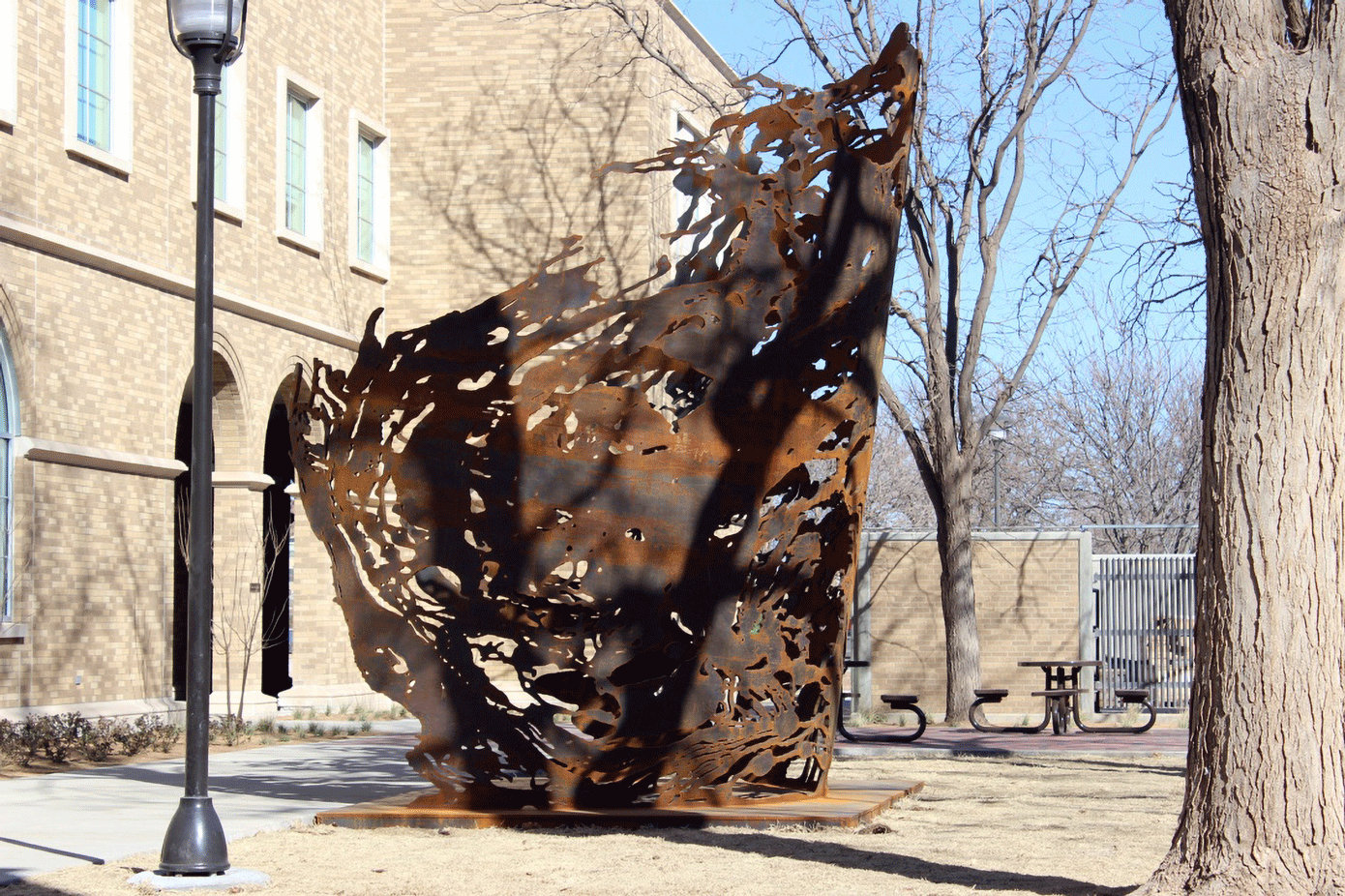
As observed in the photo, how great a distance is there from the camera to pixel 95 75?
55.7 ft

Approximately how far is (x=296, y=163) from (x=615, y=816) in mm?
14521

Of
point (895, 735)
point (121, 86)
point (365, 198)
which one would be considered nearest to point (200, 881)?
point (895, 735)

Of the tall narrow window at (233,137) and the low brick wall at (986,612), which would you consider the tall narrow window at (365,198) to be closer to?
the tall narrow window at (233,137)

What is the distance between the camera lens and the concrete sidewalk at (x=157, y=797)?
28.2 ft

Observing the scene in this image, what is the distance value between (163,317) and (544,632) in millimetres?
10354

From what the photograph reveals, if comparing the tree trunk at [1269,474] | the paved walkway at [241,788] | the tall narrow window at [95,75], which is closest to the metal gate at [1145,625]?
the paved walkway at [241,788]

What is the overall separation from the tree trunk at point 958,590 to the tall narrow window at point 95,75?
10252 millimetres

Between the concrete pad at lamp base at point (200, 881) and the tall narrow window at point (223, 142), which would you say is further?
the tall narrow window at point (223, 142)

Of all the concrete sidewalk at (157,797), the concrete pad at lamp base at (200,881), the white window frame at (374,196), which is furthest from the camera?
the white window frame at (374,196)

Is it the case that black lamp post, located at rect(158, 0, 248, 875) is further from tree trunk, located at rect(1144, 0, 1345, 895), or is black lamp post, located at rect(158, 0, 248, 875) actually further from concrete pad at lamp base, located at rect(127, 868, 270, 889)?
tree trunk, located at rect(1144, 0, 1345, 895)

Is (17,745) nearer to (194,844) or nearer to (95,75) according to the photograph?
(95,75)

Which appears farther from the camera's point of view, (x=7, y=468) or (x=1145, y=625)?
(x=1145, y=625)

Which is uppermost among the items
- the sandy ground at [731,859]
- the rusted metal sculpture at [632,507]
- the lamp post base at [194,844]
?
the rusted metal sculpture at [632,507]

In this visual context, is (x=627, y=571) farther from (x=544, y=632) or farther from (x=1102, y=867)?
(x=1102, y=867)
